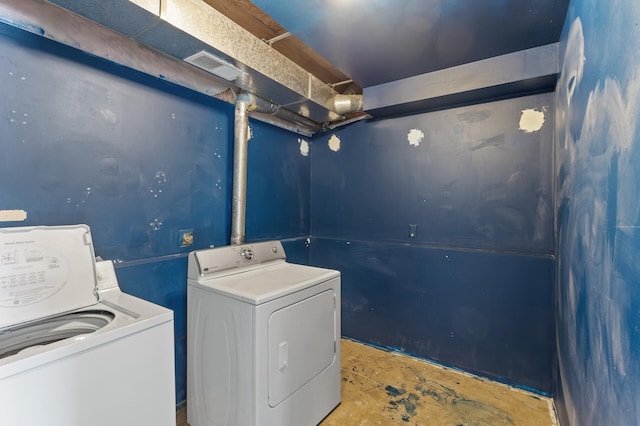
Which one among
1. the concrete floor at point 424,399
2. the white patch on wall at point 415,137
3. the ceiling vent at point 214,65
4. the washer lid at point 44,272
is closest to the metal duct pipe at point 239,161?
the ceiling vent at point 214,65

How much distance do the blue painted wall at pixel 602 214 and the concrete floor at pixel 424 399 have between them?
0.38 m

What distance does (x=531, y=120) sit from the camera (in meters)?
1.97

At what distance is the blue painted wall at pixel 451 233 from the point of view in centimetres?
198

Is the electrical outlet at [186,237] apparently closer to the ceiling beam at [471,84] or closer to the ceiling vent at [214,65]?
the ceiling vent at [214,65]

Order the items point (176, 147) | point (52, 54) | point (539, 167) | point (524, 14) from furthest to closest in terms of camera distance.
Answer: point (539, 167)
point (176, 147)
point (524, 14)
point (52, 54)

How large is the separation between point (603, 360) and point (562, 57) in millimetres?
1487

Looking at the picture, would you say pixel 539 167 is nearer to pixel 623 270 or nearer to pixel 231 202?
pixel 623 270

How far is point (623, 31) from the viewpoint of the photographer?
2.54 feet

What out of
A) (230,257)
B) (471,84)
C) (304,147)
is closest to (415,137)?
(471,84)

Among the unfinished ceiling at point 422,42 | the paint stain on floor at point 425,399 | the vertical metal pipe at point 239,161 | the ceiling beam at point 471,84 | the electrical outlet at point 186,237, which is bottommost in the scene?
the paint stain on floor at point 425,399

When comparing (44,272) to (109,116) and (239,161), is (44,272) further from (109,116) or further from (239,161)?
(239,161)

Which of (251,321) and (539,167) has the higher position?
(539,167)

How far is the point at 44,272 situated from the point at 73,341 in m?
0.48

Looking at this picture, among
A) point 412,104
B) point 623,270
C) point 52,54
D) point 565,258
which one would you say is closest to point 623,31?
point 623,270
